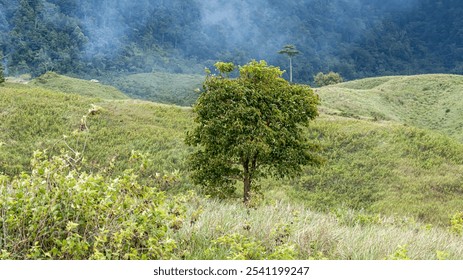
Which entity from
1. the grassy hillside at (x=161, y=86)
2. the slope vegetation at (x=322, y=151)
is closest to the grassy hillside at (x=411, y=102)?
the slope vegetation at (x=322, y=151)

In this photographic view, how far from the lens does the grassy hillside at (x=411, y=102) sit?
75.4 meters

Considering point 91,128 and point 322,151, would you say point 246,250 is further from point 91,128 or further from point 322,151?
point 91,128

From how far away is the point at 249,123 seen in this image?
64.8ft

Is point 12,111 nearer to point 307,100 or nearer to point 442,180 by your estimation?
point 307,100

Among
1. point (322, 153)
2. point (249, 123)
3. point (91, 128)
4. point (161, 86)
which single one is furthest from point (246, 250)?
point (161, 86)

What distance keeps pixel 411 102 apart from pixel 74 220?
91.3 metres

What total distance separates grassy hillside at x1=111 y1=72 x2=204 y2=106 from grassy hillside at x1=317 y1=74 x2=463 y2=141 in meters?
53.1

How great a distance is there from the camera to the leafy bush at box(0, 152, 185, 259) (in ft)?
16.3

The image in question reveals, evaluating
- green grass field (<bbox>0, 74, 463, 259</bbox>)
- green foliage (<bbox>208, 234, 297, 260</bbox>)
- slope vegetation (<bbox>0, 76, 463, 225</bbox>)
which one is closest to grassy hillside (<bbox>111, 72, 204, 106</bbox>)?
slope vegetation (<bbox>0, 76, 463, 225</bbox>)

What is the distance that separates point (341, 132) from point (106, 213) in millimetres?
42441

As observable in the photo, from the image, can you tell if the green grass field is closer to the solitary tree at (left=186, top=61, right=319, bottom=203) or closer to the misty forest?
the misty forest

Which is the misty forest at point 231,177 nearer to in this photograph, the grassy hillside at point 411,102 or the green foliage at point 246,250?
the green foliage at point 246,250

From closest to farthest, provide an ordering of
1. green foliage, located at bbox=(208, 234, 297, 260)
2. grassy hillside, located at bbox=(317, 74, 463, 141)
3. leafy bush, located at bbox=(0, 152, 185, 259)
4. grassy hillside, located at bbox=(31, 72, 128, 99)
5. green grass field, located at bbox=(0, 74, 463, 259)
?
leafy bush, located at bbox=(0, 152, 185, 259) → green foliage, located at bbox=(208, 234, 297, 260) → green grass field, located at bbox=(0, 74, 463, 259) → grassy hillside, located at bbox=(317, 74, 463, 141) → grassy hillside, located at bbox=(31, 72, 128, 99)
